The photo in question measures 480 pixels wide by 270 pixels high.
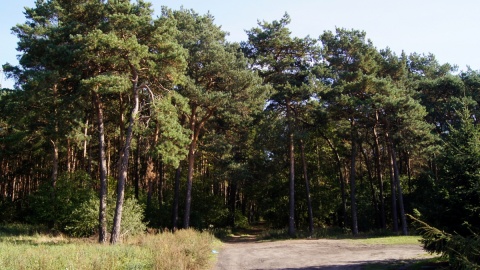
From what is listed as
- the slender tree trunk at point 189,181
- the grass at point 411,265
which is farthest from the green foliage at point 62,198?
the grass at point 411,265

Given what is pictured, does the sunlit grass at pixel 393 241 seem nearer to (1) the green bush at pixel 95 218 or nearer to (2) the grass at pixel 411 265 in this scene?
(2) the grass at pixel 411 265

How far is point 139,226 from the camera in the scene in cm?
2311

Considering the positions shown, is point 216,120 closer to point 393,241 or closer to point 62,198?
point 62,198

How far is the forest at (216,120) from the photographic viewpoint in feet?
62.8

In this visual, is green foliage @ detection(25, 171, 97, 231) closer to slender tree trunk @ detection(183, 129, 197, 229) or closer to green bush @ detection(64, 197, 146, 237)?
green bush @ detection(64, 197, 146, 237)

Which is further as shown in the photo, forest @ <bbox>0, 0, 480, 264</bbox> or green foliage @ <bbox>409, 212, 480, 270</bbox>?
forest @ <bbox>0, 0, 480, 264</bbox>

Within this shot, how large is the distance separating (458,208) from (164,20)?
Answer: 16.5 m

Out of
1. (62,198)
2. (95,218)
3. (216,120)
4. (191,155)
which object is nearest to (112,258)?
(95,218)

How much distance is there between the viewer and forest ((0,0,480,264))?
62.8ft

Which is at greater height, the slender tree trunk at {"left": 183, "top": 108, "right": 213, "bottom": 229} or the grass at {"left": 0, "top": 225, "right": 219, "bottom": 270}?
the slender tree trunk at {"left": 183, "top": 108, "right": 213, "bottom": 229}

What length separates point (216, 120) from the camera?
33.6 m

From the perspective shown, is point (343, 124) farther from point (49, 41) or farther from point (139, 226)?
point (49, 41)

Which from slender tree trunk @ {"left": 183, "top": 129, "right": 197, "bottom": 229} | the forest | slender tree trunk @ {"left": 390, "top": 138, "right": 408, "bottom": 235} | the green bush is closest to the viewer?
the forest

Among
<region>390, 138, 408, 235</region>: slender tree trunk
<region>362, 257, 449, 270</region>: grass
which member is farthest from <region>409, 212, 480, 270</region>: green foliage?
<region>390, 138, 408, 235</region>: slender tree trunk
